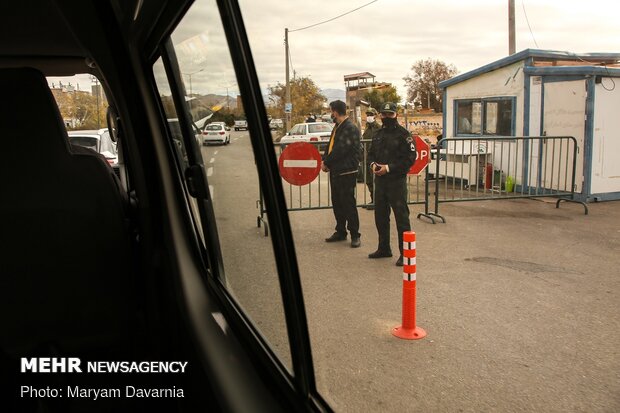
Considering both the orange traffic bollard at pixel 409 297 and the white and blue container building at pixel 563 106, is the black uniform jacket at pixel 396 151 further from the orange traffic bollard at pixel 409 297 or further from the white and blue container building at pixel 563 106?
the white and blue container building at pixel 563 106

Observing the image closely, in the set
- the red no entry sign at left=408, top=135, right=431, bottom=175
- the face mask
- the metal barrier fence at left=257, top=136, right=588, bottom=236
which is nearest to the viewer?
the face mask

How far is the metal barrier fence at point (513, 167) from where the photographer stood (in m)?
9.01

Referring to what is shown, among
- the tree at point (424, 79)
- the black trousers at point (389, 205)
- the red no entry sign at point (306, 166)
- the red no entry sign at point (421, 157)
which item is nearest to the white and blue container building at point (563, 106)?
the red no entry sign at point (421, 157)

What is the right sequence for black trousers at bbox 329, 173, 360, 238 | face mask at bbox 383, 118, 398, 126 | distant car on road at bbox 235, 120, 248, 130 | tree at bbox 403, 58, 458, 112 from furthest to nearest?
black trousers at bbox 329, 173, 360, 238 → face mask at bbox 383, 118, 398, 126 → tree at bbox 403, 58, 458, 112 → distant car on road at bbox 235, 120, 248, 130

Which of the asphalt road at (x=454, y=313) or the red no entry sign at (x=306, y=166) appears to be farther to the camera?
the red no entry sign at (x=306, y=166)

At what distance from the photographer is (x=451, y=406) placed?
8.81 feet

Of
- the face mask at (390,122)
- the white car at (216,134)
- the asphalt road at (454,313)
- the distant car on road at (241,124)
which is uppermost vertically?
the face mask at (390,122)

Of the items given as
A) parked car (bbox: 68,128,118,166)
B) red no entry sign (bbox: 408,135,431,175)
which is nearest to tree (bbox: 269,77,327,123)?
red no entry sign (bbox: 408,135,431,175)

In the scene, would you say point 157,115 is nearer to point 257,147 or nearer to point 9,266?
point 9,266

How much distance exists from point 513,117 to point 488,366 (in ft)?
26.3

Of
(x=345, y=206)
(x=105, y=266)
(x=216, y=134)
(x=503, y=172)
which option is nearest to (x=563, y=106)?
(x=503, y=172)

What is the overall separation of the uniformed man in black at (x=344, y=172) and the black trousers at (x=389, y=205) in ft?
1.92

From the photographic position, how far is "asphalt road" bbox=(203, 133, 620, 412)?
211cm

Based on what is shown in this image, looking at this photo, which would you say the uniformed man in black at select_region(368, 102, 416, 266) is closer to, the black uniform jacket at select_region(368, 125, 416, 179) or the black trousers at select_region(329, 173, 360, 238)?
the black uniform jacket at select_region(368, 125, 416, 179)
